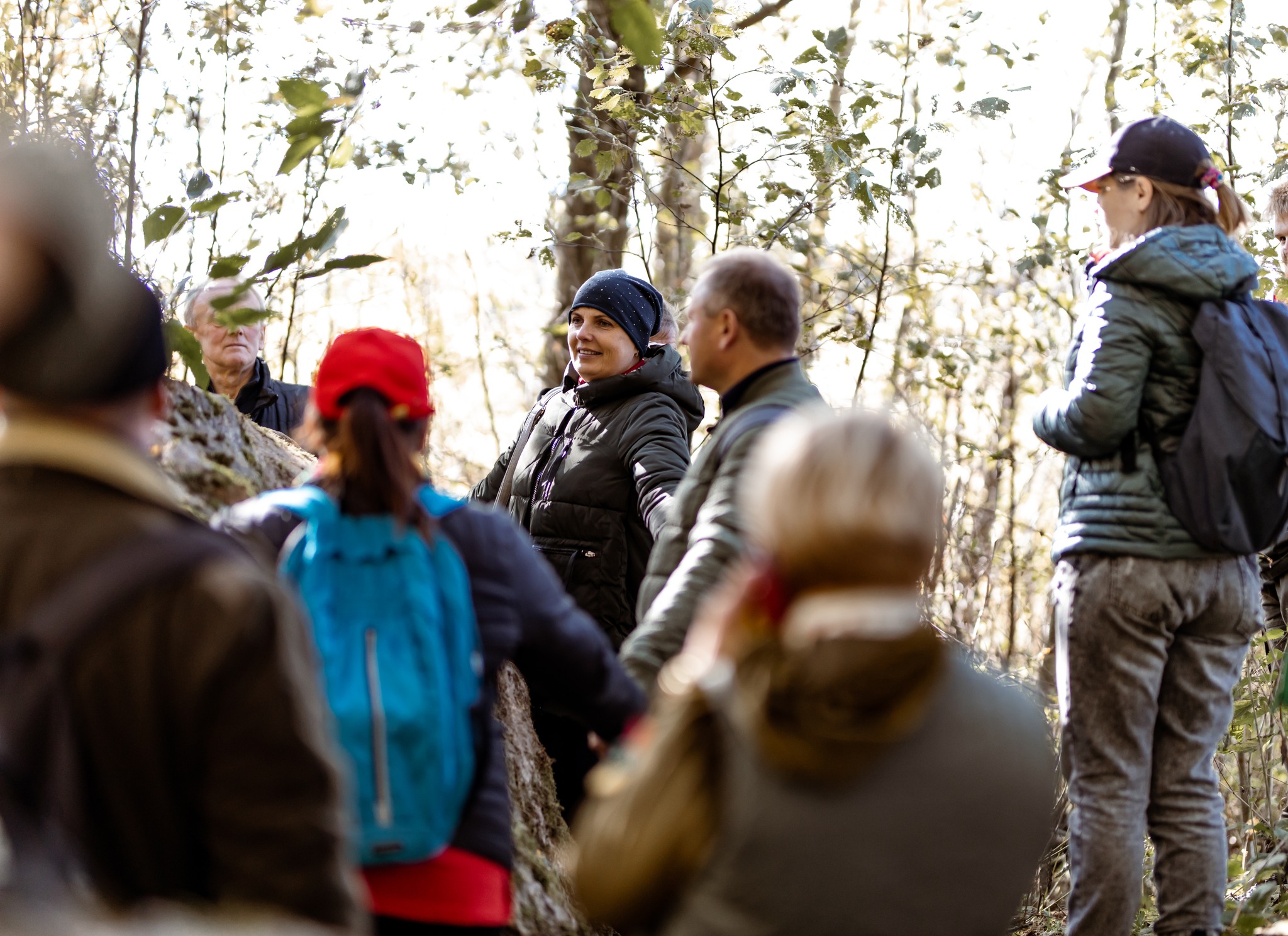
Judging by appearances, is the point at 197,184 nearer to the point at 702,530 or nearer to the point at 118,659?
the point at 702,530

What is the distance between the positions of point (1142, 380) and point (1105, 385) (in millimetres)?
120

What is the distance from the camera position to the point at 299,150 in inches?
89.7

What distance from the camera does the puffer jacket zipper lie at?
6.55 feet

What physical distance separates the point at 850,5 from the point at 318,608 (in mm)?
11187

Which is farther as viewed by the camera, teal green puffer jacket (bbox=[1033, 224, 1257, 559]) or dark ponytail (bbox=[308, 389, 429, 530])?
teal green puffer jacket (bbox=[1033, 224, 1257, 559])

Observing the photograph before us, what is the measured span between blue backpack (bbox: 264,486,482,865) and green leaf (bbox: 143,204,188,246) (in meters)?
0.92

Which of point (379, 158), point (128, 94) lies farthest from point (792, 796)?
point (379, 158)

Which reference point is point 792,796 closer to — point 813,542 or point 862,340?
point 813,542

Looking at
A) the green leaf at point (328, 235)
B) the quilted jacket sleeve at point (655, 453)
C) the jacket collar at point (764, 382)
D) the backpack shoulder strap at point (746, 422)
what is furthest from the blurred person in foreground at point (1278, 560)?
the green leaf at point (328, 235)

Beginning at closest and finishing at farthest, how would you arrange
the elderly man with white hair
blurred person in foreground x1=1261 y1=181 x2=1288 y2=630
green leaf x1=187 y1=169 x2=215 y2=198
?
→ green leaf x1=187 y1=169 x2=215 y2=198
blurred person in foreground x1=1261 y1=181 x2=1288 y2=630
the elderly man with white hair

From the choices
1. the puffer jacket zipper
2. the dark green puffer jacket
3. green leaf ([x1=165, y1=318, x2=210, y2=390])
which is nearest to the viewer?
the puffer jacket zipper

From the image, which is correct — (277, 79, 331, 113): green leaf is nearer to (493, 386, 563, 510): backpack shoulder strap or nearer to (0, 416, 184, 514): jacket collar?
(0, 416, 184, 514): jacket collar

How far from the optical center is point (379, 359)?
221 cm

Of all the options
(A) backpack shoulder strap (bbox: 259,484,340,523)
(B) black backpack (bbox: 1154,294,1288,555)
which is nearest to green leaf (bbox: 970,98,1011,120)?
(B) black backpack (bbox: 1154,294,1288,555)
